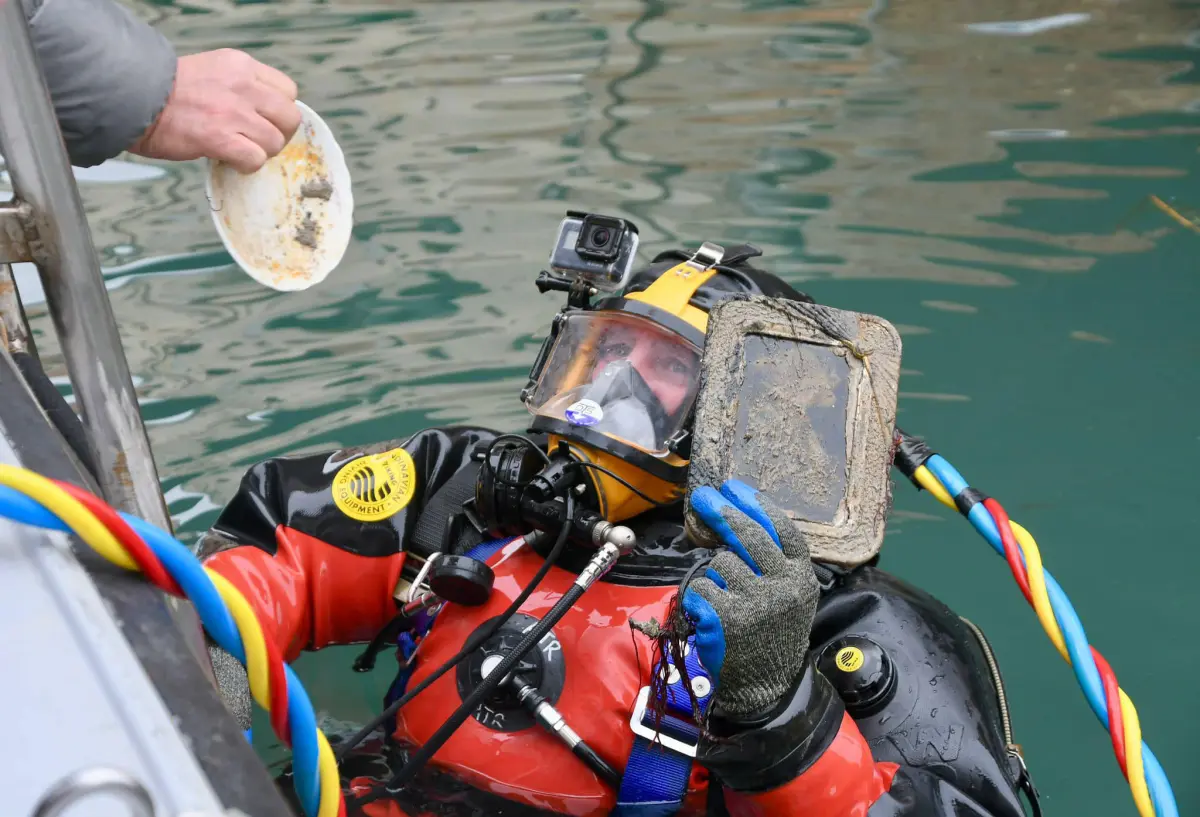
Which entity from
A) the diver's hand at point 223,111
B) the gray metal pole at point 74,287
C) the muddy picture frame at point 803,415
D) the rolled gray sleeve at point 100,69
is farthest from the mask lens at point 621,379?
the gray metal pole at point 74,287

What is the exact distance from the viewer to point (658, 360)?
2.12 metres

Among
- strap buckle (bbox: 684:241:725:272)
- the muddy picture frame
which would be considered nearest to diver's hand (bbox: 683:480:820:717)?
the muddy picture frame

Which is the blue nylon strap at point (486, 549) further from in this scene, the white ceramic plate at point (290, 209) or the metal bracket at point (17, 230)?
the metal bracket at point (17, 230)

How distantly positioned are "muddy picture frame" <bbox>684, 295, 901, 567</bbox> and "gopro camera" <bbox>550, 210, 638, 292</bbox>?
33 centimetres

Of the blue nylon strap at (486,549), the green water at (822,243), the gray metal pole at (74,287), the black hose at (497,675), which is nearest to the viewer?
the gray metal pole at (74,287)

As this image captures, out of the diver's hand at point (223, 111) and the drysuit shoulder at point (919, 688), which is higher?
the diver's hand at point (223, 111)

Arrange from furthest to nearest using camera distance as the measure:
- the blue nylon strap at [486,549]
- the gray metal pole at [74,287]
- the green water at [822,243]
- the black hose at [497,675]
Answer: the green water at [822,243] < the blue nylon strap at [486,549] < the black hose at [497,675] < the gray metal pole at [74,287]

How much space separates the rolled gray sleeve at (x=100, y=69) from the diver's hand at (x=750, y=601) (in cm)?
91

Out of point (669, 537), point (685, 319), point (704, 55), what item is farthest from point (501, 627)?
point (704, 55)

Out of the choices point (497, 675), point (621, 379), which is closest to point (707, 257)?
point (621, 379)

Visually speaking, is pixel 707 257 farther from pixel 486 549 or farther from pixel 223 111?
pixel 223 111

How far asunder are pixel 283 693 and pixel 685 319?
1414 mm

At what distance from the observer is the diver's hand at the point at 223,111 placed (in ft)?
4.98

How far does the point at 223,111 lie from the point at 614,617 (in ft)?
3.42
